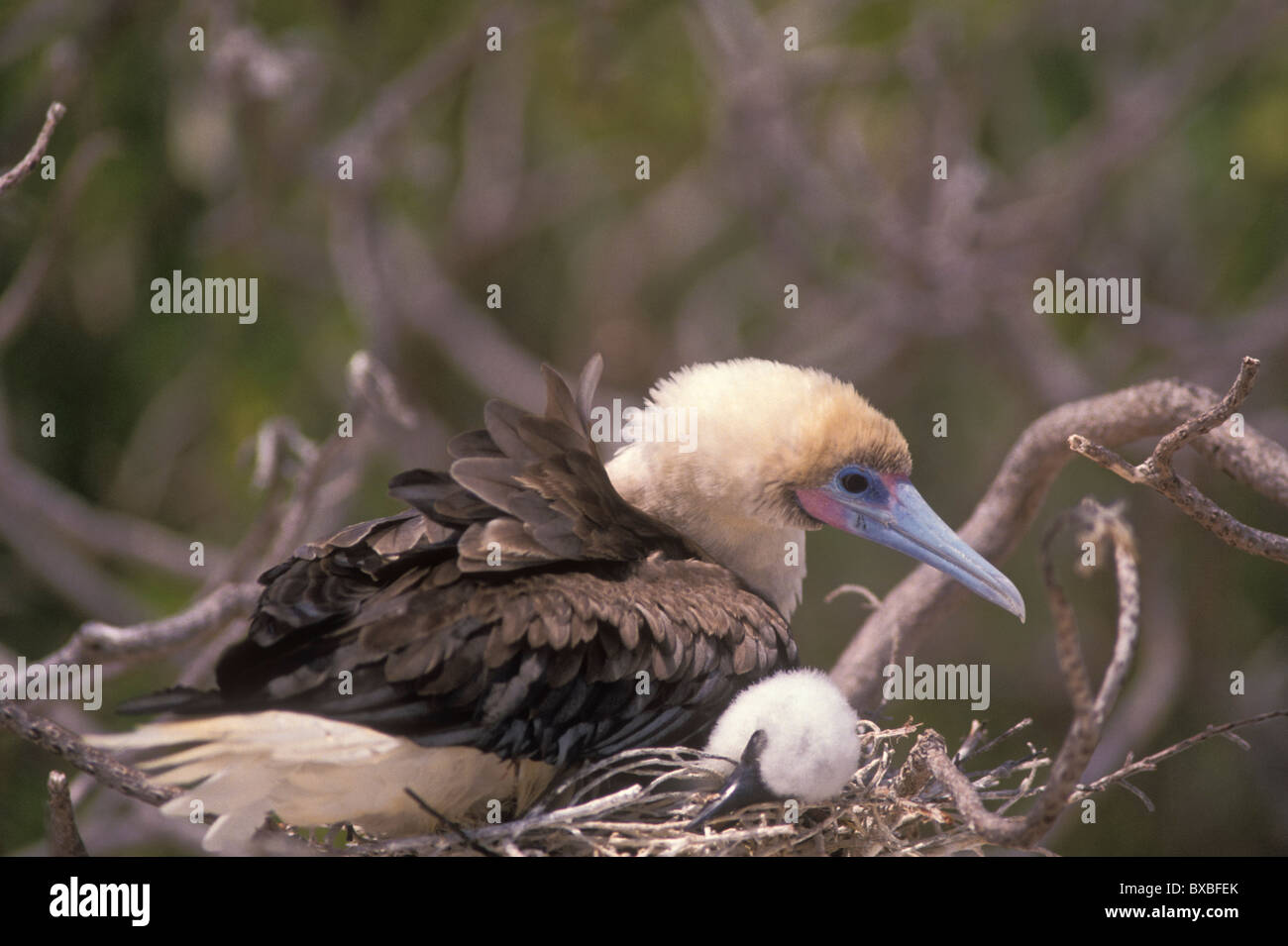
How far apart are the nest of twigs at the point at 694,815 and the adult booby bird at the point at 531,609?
11cm

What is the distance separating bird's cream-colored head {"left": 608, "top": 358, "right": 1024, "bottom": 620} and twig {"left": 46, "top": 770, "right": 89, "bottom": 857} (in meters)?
1.71

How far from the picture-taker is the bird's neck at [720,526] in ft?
12.3

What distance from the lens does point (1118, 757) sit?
21.6 ft

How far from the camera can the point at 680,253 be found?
9.59 meters

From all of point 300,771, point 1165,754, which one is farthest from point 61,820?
point 1165,754

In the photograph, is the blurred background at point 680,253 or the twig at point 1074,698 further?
the blurred background at point 680,253

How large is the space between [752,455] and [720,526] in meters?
0.28

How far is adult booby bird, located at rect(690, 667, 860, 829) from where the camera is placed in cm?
291

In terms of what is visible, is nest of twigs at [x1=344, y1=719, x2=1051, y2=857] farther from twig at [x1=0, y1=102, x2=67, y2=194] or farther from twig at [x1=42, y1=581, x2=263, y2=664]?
twig at [x1=0, y1=102, x2=67, y2=194]
